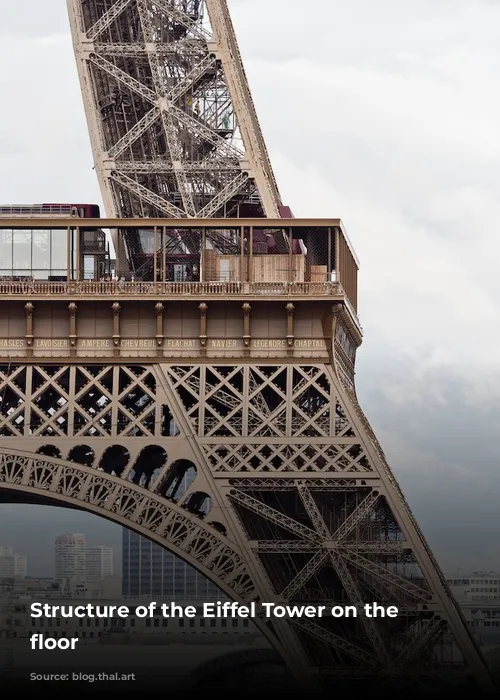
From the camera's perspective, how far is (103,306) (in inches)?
2250

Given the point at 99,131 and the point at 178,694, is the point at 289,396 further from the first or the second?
the point at 178,694

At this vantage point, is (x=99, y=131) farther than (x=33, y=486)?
Yes

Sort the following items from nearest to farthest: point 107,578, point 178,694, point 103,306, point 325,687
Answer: point 325,687
point 103,306
point 178,694
point 107,578

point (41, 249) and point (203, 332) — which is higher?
point (41, 249)

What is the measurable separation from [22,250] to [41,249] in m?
0.61

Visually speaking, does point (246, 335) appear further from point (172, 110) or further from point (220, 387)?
point (172, 110)

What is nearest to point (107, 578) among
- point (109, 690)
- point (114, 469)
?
point (109, 690)

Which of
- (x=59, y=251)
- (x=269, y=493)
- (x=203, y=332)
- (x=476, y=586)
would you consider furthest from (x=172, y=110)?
(x=476, y=586)

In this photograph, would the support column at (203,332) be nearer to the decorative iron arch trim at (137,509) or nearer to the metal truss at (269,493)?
the metal truss at (269,493)

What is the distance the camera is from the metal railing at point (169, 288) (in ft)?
186

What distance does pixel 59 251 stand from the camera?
2282 inches

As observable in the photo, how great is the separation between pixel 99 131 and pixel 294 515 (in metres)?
13.9

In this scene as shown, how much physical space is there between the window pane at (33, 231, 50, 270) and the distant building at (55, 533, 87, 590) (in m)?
120

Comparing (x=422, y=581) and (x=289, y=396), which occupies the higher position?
(x=289, y=396)
